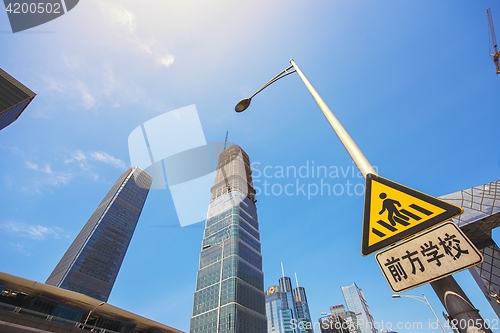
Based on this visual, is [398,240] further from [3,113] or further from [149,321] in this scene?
[3,113]

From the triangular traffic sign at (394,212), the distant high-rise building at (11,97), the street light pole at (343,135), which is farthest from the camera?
the distant high-rise building at (11,97)

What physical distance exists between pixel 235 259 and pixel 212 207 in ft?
143

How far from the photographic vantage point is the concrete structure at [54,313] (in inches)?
758

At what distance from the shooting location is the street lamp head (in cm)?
758

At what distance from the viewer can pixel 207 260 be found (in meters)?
104

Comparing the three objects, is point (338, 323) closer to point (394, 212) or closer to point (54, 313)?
point (54, 313)

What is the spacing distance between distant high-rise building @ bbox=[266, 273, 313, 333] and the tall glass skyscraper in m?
77.0

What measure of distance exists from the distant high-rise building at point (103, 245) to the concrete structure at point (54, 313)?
347ft

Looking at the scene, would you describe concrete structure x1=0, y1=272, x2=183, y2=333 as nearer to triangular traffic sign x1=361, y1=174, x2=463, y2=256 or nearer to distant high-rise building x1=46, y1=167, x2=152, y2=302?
triangular traffic sign x1=361, y1=174, x2=463, y2=256

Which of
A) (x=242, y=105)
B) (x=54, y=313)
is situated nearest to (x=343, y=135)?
(x=242, y=105)

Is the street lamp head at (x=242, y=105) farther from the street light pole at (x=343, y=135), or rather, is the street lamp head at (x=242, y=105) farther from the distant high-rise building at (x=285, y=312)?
the distant high-rise building at (x=285, y=312)

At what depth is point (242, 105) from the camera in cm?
769

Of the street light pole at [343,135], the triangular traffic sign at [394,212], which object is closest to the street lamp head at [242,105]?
the street light pole at [343,135]

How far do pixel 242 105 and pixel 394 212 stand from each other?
5803mm
